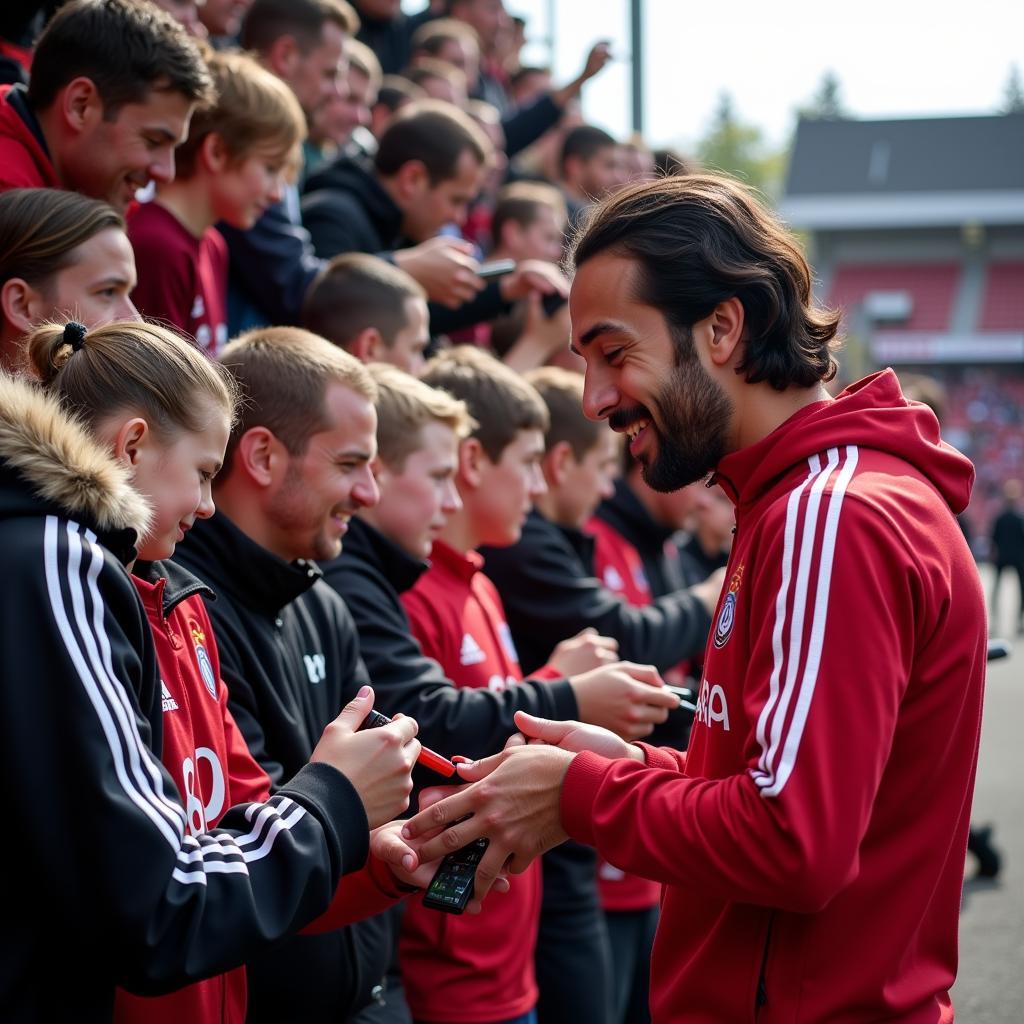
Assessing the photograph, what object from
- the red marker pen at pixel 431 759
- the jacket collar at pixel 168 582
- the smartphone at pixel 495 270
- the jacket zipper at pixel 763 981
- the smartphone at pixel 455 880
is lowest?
the smartphone at pixel 455 880

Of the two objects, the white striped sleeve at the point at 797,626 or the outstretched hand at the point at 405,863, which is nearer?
the white striped sleeve at the point at 797,626

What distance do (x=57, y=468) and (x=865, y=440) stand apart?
50.9 inches

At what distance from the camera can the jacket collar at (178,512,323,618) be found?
9.62ft

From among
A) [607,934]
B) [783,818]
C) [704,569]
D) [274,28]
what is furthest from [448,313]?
[783,818]

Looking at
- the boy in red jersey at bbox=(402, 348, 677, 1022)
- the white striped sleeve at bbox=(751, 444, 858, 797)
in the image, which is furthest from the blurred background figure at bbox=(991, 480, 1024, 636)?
the white striped sleeve at bbox=(751, 444, 858, 797)

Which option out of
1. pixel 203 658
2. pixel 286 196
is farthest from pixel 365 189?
pixel 203 658

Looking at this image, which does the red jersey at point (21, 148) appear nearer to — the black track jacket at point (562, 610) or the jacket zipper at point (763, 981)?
the black track jacket at point (562, 610)

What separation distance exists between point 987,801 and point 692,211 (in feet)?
25.8

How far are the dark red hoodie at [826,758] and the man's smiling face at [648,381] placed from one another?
0.08 meters

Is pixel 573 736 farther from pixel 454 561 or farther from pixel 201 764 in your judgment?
pixel 454 561

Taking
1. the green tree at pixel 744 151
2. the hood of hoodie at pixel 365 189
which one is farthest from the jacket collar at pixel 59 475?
the green tree at pixel 744 151

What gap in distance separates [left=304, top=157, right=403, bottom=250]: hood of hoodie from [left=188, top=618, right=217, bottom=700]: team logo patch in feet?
11.9

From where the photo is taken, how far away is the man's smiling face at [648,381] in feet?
7.88

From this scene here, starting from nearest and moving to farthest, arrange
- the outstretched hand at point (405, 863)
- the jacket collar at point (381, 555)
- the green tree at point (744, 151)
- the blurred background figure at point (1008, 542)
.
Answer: the outstretched hand at point (405, 863)
the jacket collar at point (381, 555)
the blurred background figure at point (1008, 542)
the green tree at point (744, 151)
